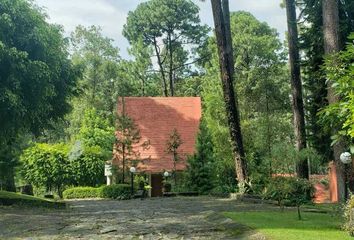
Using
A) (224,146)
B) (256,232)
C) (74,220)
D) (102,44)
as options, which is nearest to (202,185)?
(224,146)

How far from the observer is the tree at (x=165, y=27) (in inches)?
1610

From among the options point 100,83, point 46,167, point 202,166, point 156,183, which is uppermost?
point 100,83

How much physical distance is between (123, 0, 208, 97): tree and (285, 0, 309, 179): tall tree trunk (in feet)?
69.7

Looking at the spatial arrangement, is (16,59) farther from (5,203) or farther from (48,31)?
(5,203)

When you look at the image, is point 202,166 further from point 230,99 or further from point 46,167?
point 46,167

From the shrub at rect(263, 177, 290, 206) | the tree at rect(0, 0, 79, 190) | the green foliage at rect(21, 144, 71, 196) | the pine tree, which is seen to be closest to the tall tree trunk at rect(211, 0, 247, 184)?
the shrub at rect(263, 177, 290, 206)

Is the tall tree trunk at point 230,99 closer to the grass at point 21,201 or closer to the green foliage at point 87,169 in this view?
the grass at point 21,201

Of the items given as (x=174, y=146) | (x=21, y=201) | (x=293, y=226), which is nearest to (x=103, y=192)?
(x=174, y=146)

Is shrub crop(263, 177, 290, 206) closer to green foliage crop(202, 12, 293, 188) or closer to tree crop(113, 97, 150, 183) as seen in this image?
green foliage crop(202, 12, 293, 188)

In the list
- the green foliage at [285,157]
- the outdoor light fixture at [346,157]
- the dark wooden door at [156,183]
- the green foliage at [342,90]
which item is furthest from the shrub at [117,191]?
the green foliage at [342,90]

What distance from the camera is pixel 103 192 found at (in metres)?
24.7

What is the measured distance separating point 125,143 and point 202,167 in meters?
4.49

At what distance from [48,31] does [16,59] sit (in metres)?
2.25

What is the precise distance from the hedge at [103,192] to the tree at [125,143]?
5.96ft
